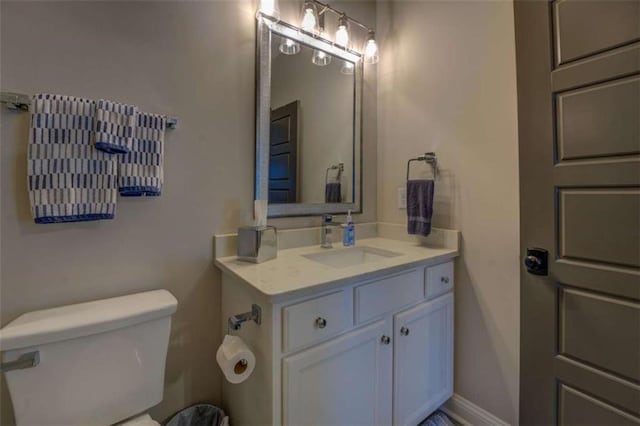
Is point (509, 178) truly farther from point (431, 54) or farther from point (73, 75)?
point (73, 75)

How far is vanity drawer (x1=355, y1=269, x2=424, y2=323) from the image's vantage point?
41.5 inches

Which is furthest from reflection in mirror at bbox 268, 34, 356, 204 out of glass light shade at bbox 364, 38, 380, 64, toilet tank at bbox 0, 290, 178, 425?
toilet tank at bbox 0, 290, 178, 425

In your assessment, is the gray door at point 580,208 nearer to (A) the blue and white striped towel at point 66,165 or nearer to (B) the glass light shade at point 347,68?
(B) the glass light shade at point 347,68

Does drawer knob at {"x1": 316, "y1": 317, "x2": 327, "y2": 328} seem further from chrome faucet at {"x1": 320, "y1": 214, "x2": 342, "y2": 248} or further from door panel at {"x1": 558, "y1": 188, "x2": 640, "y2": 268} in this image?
door panel at {"x1": 558, "y1": 188, "x2": 640, "y2": 268}

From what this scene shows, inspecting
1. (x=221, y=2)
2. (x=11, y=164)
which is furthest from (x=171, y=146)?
(x=221, y=2)

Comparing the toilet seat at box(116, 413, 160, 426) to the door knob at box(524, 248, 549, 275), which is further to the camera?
the door knob at box(524, 248, 549, 275)

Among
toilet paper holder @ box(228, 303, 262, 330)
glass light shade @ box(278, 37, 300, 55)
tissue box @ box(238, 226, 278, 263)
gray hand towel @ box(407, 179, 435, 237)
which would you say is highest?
glass light shade @ box(278, 37, 300, 55)

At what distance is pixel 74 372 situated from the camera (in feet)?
2.80

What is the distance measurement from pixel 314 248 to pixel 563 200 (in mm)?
1072

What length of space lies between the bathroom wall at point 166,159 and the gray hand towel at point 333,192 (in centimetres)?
34

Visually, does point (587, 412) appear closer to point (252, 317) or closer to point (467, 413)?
point (467, 413)

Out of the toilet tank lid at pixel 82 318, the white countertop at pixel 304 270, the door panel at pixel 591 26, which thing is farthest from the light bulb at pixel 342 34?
the toilet tank lid at pixel 82 318

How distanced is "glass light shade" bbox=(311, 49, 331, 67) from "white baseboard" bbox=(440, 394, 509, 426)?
1943mm

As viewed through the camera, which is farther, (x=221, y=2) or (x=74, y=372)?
(x=221, y=2)
